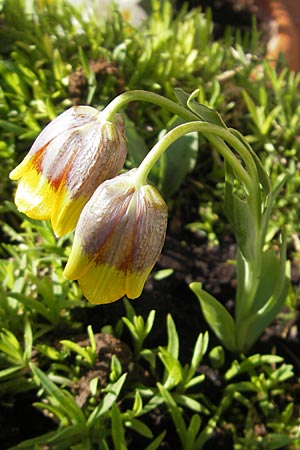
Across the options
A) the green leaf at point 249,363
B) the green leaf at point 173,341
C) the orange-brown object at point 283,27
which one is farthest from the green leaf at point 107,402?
the orange-brown object at point 283,27

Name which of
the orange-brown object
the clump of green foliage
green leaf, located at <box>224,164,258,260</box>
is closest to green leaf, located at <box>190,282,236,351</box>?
the clump of green foliage

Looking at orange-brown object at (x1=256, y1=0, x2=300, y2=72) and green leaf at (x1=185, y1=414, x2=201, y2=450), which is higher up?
orange-brown object at (x1=256, y1=0, x2=300, y2=72)

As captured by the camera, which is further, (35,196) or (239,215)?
(239,215)

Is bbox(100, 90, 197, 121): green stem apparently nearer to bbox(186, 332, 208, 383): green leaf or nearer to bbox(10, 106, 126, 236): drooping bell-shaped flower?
bbox(10, 106, 126, 236): drooping bell-shaped flower

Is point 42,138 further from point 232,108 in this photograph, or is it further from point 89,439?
point 232,108

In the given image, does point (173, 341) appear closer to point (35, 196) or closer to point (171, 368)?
point (171, 368)

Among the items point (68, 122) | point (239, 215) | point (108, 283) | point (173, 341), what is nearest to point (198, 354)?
point (173, 341)
